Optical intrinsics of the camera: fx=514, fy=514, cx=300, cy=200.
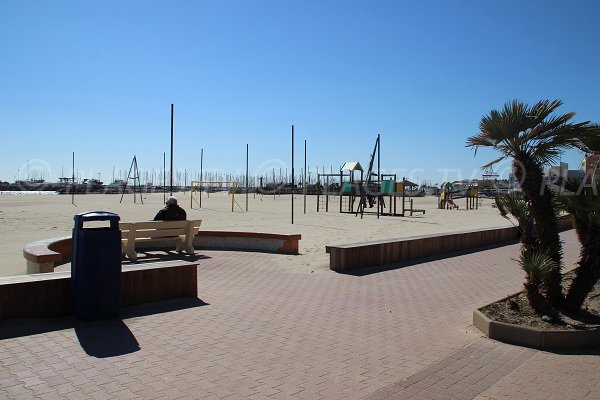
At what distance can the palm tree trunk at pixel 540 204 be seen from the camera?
5.55 meters

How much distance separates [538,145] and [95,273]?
5.04m

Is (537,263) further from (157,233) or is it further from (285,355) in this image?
(157,233)

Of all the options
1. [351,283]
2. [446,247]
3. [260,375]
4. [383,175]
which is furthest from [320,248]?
[383,175]

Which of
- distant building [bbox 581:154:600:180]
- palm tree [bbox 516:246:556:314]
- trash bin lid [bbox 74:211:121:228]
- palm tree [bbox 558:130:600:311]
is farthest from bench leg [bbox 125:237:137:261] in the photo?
distant building [bbox 581:154:600:180]

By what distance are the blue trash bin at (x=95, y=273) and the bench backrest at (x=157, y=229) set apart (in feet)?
13.9

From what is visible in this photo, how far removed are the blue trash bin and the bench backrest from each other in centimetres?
423

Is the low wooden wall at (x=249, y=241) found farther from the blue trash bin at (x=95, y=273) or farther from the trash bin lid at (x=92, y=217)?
the blue trash bin at (x=95, y=273)

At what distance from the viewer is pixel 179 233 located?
1080cm

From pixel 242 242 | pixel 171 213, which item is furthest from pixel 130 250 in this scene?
pixel 242 242

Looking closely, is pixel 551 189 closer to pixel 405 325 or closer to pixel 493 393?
pixel 405 325

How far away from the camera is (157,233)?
1042 cm

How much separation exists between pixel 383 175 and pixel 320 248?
18575 mm

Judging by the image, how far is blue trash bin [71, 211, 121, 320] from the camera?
5523mm

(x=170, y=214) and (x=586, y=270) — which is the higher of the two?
(x=170, y=214)
